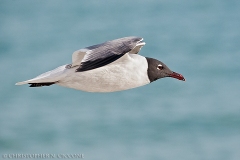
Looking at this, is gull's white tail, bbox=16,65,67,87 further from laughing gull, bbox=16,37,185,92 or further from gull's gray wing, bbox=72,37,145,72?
gull's gray wing, bbox=72,37,145,72

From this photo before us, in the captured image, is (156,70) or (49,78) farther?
(156,70)

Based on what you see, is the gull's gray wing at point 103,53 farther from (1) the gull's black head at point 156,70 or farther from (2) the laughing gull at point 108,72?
(1) the gull's black head at point 156,70

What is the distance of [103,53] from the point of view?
9.77 meters

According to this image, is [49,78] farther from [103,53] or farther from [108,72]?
[103,53]

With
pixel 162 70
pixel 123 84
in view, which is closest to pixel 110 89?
pixel 123 84

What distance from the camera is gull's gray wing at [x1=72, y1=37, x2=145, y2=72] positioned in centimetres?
962

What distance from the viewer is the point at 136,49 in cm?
1073

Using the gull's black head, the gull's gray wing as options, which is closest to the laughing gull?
the gull's gray wing

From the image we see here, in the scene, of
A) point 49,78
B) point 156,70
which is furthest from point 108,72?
point 156,70

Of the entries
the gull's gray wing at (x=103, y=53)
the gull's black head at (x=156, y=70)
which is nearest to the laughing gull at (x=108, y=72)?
the gull's gray wing at (x=103, y=53)

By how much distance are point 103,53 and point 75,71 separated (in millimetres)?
569

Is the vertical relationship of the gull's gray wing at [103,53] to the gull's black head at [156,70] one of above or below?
above

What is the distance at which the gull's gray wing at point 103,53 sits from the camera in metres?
9.62

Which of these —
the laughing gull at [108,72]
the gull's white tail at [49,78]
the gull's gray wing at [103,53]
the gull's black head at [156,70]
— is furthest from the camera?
the gull's black head at [156,70]
